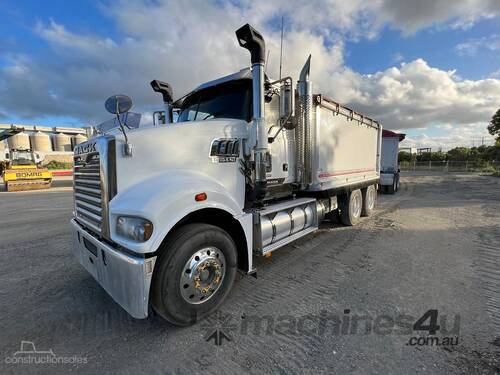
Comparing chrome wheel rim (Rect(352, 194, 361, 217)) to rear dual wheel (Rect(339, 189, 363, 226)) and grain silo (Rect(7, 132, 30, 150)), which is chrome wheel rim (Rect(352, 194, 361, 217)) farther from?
grain silo (Rect(7, 132, 30, 150))

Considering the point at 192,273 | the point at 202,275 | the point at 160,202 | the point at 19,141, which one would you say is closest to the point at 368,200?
the point at 202,275

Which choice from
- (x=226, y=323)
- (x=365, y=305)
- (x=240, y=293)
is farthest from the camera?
(x=240, y=293)

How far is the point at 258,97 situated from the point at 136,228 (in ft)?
7.21

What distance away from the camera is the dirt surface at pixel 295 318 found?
2.21m

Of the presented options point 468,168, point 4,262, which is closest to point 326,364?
point 4,262

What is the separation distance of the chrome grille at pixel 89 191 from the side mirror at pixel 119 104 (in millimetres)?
459

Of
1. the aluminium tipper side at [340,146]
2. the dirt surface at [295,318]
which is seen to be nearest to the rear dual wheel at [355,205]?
the aluminium tipper side at [340,146]

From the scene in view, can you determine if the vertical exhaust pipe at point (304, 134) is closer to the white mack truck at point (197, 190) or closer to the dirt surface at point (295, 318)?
the white mack truck at point (197, 190)

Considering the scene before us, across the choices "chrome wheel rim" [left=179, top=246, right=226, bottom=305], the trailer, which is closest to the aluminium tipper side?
"chrome wheel rim" [left=179, top=246, right=226, bottom=305]

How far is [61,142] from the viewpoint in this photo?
72.5 meters

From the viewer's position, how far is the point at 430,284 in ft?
11.4

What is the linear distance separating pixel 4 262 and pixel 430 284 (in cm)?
657

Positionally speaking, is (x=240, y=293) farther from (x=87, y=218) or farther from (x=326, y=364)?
Answer: (x=87, y=218)

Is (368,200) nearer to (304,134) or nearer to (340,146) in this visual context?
(340,146)
